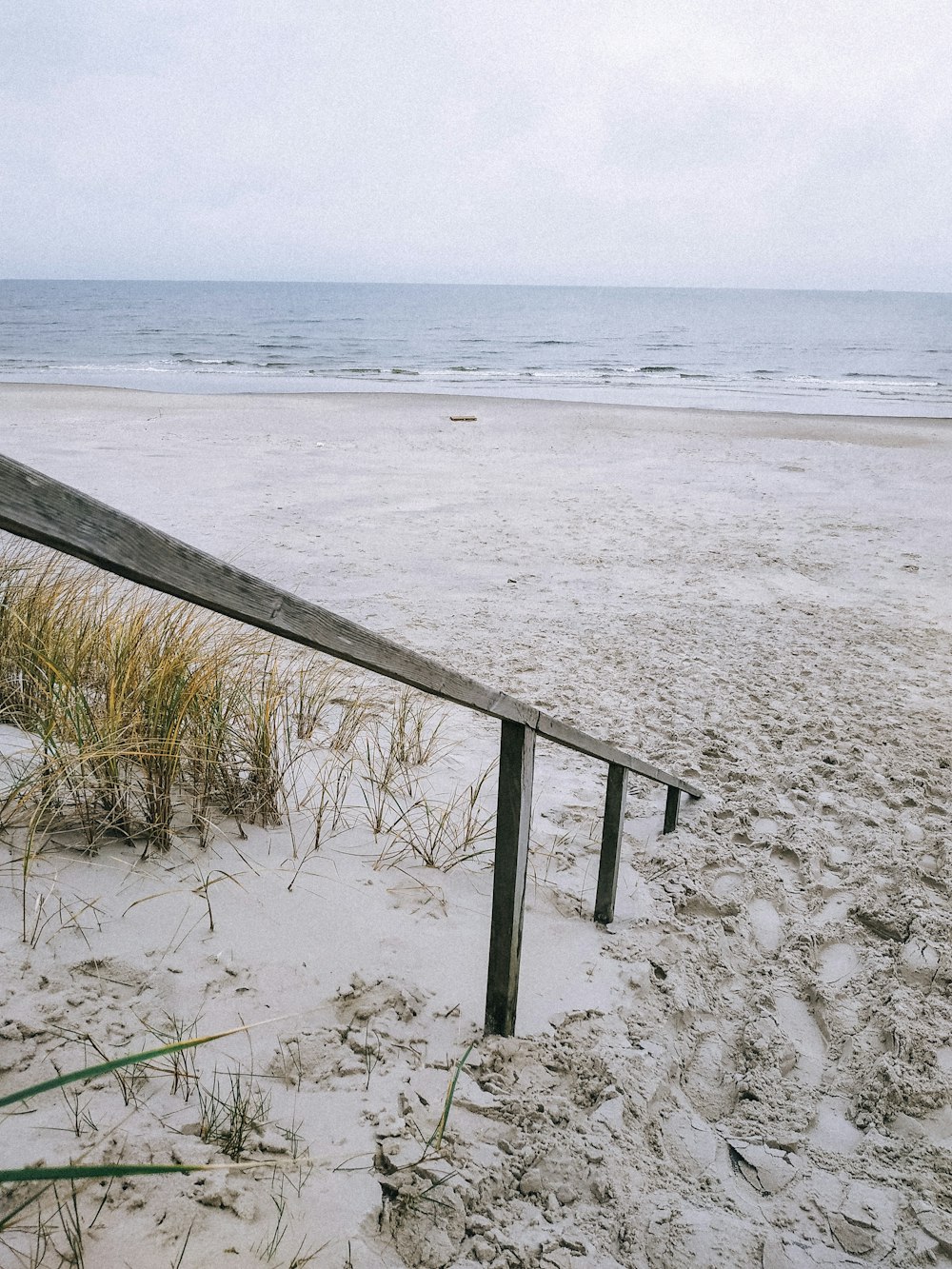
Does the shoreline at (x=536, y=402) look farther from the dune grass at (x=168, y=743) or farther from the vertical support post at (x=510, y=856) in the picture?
the vertical support post at (x=510, y=856)

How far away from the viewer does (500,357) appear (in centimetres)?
3403

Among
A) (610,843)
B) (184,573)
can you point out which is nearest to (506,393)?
(610,843)

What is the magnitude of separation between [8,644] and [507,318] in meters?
62.7

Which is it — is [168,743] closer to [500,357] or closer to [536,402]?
[536,402]

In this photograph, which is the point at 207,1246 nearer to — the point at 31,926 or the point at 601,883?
the point at 31,926

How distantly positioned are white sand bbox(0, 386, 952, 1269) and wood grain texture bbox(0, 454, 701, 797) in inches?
36.9

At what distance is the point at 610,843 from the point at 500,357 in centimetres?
3346

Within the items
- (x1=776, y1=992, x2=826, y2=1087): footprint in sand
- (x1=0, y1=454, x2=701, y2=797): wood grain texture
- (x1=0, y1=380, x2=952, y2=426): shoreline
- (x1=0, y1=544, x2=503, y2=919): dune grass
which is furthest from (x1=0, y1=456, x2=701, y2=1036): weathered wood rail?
(x1=0, y1=380, x2=952, y2=426): shoreline

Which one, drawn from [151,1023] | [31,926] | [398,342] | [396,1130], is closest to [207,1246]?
[396,1130]

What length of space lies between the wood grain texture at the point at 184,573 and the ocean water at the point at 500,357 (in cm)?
1999

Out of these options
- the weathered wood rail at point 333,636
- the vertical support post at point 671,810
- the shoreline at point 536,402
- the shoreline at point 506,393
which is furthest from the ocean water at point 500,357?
the weathered wood rail at point 333,636

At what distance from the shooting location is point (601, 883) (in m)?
2.78

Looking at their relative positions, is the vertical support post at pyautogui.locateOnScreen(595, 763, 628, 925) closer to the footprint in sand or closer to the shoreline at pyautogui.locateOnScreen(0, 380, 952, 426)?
the footprint in sand

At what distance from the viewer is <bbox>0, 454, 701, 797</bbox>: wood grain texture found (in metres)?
0.91
